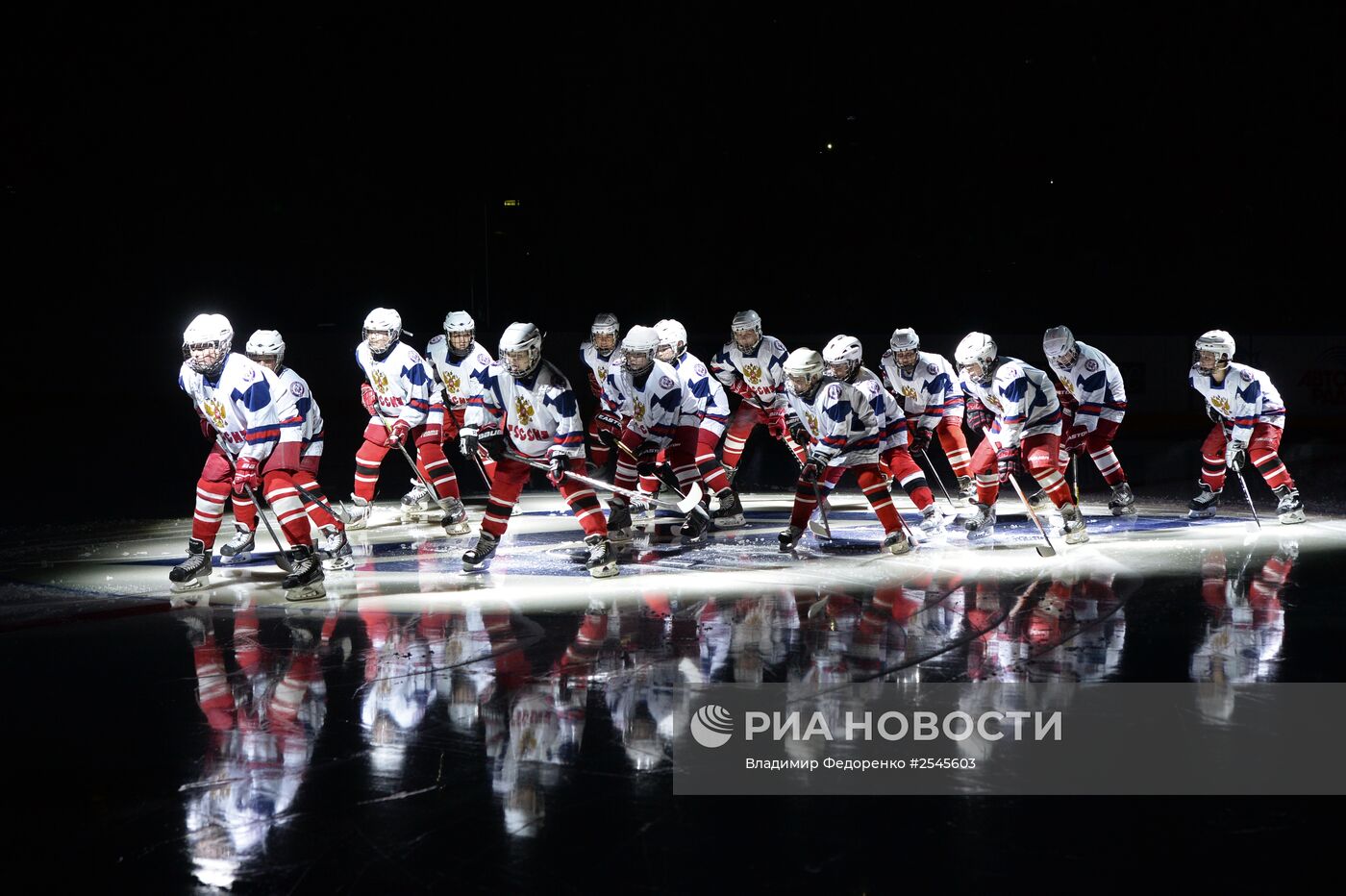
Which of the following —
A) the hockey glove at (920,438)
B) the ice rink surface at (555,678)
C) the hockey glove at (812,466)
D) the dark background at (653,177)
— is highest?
the dark background at (653,177)

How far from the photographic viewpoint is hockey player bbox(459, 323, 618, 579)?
725 cm

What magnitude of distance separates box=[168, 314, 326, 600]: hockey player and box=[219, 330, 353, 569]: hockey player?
0.10 meters

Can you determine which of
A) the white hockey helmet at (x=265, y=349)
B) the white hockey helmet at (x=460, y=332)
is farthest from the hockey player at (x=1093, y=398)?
the white hockey helmet at (x=265, y=349)

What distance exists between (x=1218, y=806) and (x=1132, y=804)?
0.79ft

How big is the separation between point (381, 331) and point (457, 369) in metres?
0.93

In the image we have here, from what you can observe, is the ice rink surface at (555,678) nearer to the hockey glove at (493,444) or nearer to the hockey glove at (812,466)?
the hockey glove at (812,466)

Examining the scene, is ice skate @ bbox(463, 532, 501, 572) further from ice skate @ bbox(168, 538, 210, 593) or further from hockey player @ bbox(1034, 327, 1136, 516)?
hockey player @ bbox(1034, 327, 1136, 516)

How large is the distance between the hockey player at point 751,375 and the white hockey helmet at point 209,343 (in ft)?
14.8

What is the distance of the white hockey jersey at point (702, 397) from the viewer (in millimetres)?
9055

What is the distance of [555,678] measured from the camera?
5102 millimetres

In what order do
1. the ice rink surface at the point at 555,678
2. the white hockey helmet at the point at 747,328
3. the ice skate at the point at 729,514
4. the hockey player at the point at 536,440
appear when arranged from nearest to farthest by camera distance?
the ice rink surface at the point at 555,678
the hockey player at the point at 536,440
the ice skate at the point at 729,514
the white hockey helmet at the point at 747,328

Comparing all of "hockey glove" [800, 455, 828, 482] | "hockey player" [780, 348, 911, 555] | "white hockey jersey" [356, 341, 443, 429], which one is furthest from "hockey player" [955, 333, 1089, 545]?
"white hockey jersey" [356, 341, 443, 429]

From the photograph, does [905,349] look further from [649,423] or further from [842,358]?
[649,423]

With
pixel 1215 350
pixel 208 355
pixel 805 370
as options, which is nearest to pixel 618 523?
pixel 805 370
